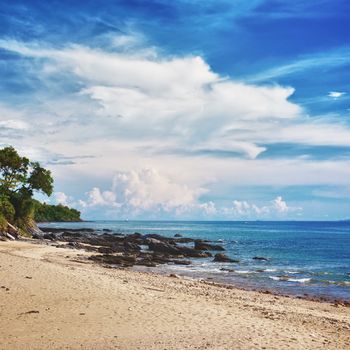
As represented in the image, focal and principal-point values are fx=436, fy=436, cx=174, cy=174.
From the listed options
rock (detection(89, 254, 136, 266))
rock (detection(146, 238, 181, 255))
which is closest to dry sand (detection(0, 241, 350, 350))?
rock (detection(89, 254, 136, 266))

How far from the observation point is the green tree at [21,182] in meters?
64.7

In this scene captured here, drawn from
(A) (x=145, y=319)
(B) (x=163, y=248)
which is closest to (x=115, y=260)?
(B) (x=163, y=248)

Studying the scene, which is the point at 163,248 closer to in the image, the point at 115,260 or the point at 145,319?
the point at 115,260

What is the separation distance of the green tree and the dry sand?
43905 mm

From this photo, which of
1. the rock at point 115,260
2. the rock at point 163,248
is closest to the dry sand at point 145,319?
the rock at point 115,260

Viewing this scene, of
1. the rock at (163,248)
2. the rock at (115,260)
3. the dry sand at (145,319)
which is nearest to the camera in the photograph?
the dry sand at (145,319)

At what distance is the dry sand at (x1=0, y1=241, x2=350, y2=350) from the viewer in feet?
44.9

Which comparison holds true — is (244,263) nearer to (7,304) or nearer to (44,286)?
(44,286)

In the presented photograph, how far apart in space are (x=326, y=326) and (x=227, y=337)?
5567mm

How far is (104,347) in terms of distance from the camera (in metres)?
13.0

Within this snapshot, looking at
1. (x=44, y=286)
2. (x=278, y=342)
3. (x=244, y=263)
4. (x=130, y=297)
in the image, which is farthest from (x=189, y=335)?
(x=244, y=263)

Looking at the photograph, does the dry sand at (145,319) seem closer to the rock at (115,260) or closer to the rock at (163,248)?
the rock at (115,260)

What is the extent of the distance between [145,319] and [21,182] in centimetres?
5551

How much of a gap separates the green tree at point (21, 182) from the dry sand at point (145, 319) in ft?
144
